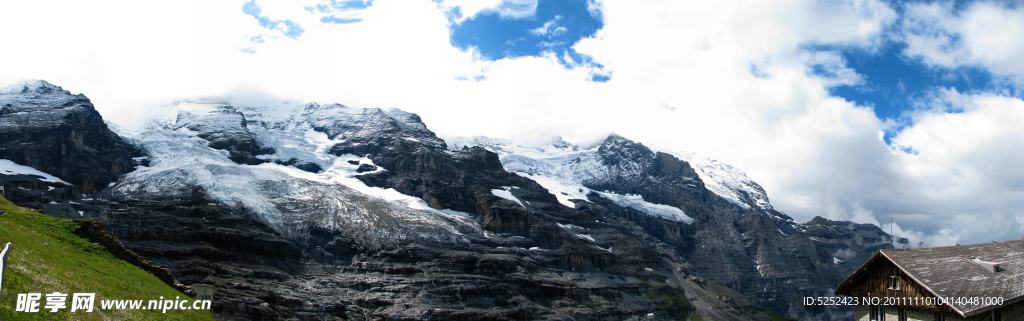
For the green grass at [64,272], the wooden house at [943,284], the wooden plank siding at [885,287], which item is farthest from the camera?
the wooden plank siding at [885,287]

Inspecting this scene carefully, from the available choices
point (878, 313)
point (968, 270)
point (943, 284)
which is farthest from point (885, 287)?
point (968, 270)

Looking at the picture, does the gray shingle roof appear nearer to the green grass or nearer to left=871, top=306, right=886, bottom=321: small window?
left=871, top=306, right=886, bottom=321: small window

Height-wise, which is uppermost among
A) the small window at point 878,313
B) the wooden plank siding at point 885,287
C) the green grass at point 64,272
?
the wooden plank siding at point 885,287

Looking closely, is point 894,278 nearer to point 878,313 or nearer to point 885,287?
point 885,287

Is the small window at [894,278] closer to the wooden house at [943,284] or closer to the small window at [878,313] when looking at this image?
the wooden house at [943,284]

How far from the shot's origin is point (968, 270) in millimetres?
32688

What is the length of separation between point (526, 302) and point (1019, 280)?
165 m

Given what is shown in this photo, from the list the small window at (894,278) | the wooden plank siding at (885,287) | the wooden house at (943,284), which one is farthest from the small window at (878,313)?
the small window at (894,278)

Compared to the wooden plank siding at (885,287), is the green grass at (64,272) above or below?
below

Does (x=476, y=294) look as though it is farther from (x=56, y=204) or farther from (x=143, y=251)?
(x=56, y=204)

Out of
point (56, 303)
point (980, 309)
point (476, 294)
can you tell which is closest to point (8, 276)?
point (56, 303)

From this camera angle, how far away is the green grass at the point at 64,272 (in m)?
28.8

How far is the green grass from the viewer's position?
94.5ft

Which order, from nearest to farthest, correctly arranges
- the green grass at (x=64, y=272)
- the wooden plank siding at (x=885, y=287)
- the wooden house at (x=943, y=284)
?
1. the green grass at (x=64, y=272)
2. the wooden house at (x=943, y=284)
3. the wooden plank siding at (x=885, y=287)
